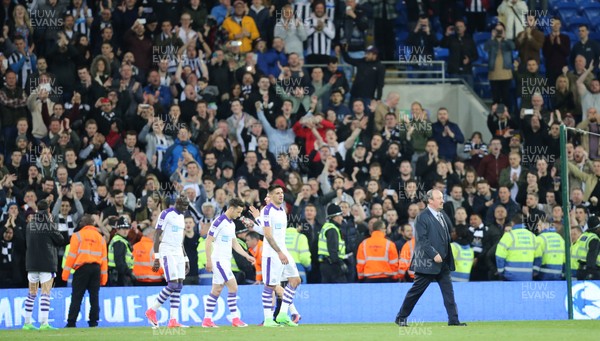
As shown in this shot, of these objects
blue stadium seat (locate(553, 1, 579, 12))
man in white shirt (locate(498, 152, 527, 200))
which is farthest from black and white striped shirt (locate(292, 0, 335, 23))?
blue stadium seat (locate(553, 1, 579, 12))

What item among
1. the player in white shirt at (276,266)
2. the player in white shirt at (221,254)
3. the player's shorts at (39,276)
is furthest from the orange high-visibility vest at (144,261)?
the player in white shirt at (276,266)

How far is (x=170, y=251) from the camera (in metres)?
22.0

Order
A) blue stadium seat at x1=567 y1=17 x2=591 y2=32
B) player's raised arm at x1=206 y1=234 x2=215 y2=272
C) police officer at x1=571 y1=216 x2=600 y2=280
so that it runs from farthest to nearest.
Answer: blue stadium seat at x1=567 y1=17 x2=591 y2=32, police officer at x1=571 y1=216 x2=600 y2=280, player's raised arm at x1=206 y1=234 x2=215 y2=272

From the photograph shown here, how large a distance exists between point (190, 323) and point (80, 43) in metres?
8.48

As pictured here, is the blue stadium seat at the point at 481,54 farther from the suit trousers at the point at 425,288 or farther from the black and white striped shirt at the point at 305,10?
the suit trousers at the point at 425,288

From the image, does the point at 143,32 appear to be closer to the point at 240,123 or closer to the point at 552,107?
the point at 240,123

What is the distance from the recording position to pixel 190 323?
Result: 25391 mm

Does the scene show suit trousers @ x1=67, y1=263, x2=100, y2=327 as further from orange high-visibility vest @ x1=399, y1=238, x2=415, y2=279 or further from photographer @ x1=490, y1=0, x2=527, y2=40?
photographer @ x1=490, y1=0, x2=527, y2=40

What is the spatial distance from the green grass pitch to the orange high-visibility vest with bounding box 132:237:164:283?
11.1ft

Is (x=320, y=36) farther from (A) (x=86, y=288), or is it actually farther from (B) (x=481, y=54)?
(A) (x=86, y=288)

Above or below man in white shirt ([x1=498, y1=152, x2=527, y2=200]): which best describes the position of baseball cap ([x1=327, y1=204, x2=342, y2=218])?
below

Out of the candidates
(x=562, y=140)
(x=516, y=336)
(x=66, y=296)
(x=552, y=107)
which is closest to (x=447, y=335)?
(x=516, y=336)

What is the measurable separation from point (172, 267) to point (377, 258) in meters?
5.11

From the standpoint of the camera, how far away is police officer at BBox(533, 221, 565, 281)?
25.9 m
